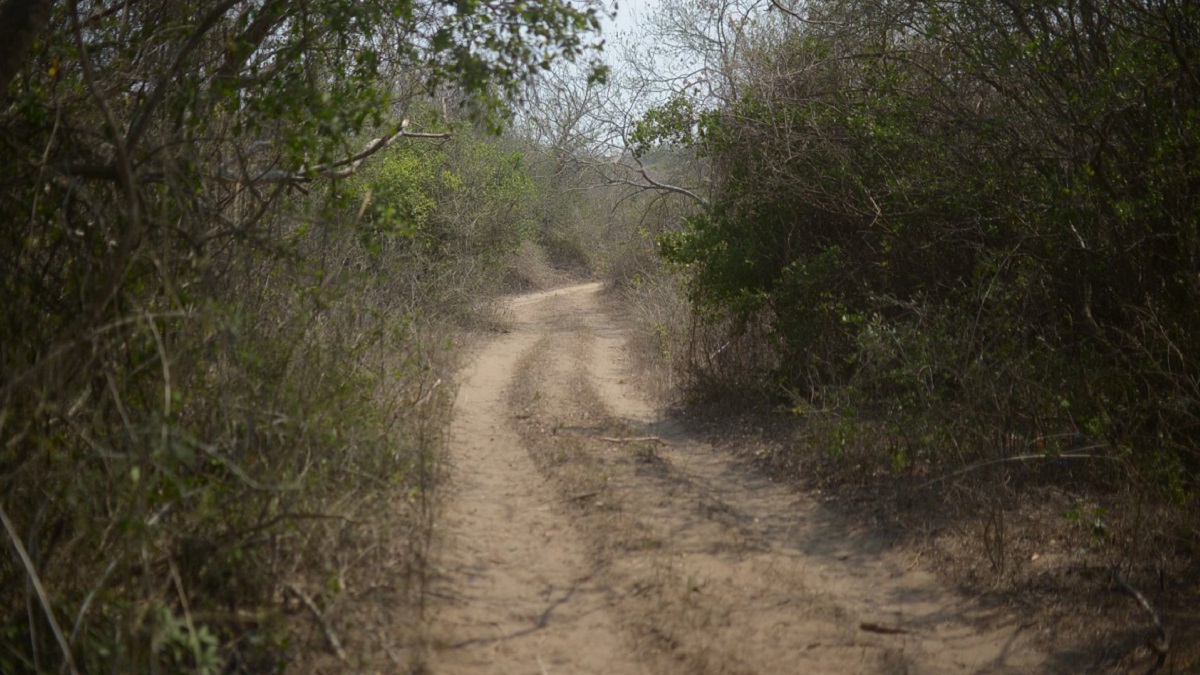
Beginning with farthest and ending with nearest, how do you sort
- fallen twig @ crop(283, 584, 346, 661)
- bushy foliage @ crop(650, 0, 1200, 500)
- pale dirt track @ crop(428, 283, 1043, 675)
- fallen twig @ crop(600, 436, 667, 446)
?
fallen twig @ crop(600, 436, 667, 446), bushy foliage @ crop(650, 0, 1200, 500), pale dirt track @ crop(428, 283, 1043, 675), fallen twig @ crop(283, 584, 346, 661)

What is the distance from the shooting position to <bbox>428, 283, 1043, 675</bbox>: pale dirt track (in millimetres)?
5184

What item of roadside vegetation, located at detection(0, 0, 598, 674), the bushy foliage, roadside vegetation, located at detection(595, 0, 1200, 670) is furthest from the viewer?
the bushy foliage

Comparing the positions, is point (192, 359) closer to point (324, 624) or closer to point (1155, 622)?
point (324, 624)

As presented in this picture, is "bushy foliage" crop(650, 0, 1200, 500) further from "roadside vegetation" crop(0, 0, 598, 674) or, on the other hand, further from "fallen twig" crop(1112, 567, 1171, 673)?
"roadside vegetation" crop(0, 0, 598, 674)

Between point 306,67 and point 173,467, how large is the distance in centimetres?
363

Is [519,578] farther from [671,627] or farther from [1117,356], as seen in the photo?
[1117,356]

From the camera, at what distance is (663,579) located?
592 centimetres

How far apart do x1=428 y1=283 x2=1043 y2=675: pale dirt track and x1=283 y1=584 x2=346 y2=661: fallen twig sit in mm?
464

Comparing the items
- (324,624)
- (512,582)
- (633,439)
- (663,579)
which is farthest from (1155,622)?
(633,439)

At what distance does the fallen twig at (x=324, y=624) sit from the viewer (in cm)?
454

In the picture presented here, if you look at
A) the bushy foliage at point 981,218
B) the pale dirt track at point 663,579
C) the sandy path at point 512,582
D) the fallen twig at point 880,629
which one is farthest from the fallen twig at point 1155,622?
the sandy path at point 512,582

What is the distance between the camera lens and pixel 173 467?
4414 millimetres

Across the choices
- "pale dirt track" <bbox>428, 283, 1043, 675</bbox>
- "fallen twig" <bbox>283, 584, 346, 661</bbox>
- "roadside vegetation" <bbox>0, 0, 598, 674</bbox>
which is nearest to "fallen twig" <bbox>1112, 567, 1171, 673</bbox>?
"pale dirt track" <bbox>428, 283, 1043, 675</bbox>

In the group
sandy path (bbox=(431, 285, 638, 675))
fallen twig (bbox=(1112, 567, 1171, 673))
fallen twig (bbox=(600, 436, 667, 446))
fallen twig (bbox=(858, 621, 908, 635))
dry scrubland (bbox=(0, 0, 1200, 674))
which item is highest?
dry scrubland (bbox=(0, 0, 1200, 674))
